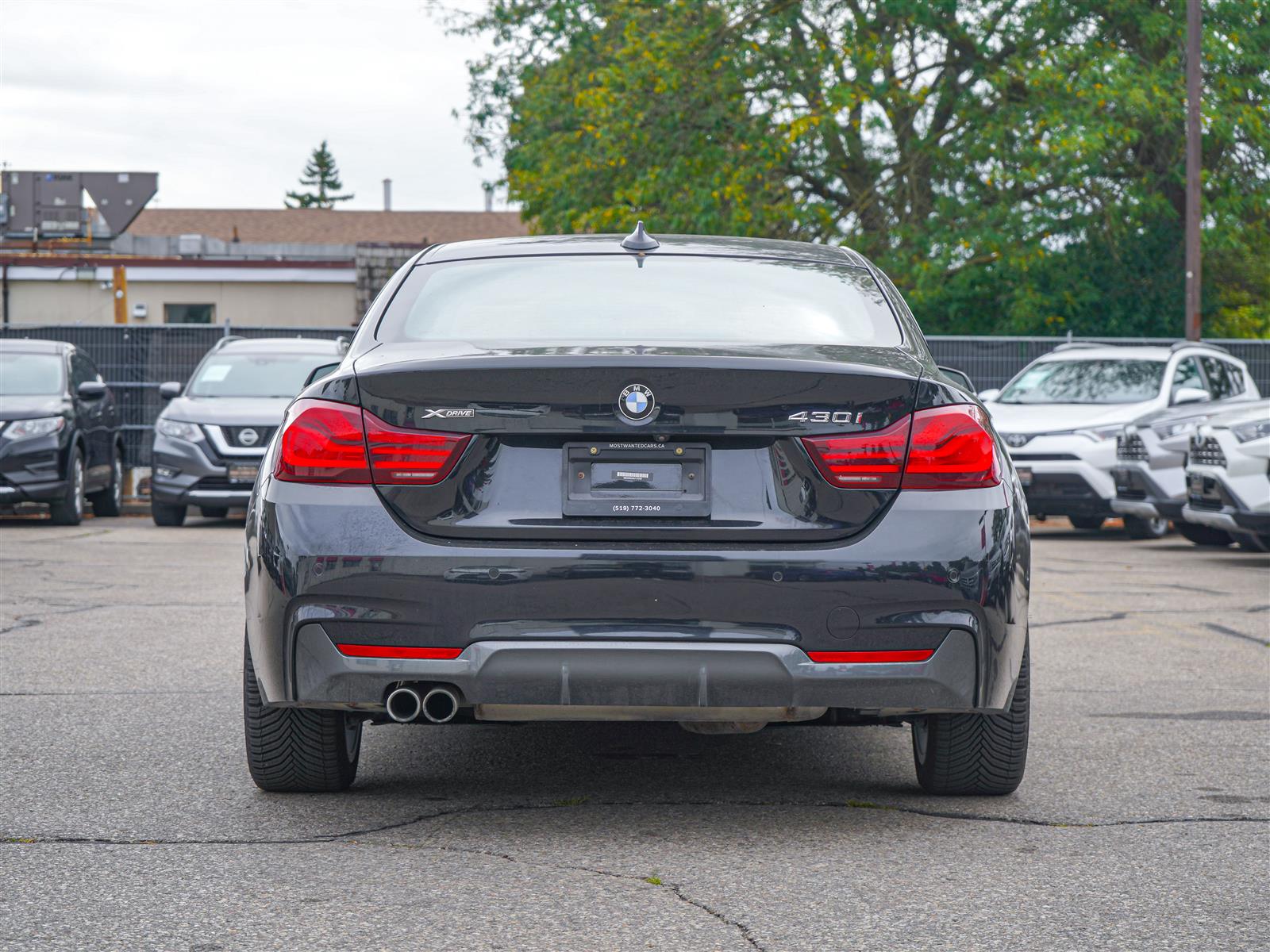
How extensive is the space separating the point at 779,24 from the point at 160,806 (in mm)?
23255

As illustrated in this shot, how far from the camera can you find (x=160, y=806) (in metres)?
4.68

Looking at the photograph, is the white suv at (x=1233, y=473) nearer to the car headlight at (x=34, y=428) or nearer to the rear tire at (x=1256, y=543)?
the rear tire at (x=1256, y=543)

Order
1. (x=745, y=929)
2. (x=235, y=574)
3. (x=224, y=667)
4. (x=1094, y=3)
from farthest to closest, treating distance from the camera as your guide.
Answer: (x=1094, y=3) → (x=235, y=574) → (x=224, y=667) → (x=745, y=929)

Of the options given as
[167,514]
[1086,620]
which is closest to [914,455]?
[1086,620]

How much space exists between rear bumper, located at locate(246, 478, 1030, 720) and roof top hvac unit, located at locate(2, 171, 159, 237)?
40.3m

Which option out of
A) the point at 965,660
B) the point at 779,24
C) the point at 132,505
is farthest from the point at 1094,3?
the point at 965,660

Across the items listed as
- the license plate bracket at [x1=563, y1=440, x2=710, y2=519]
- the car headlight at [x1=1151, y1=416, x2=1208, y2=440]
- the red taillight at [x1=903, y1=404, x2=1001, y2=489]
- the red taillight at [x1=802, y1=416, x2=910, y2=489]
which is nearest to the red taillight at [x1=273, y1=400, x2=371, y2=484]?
the license plate bracket at [x1=563, y1=440, x2=710, y2=519]

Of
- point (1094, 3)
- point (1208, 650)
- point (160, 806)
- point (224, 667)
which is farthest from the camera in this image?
point (1094, 3)

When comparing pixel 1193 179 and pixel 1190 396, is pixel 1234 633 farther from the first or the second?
pixel 1193 179

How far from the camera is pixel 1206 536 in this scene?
593 inches

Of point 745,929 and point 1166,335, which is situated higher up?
point 1166,335

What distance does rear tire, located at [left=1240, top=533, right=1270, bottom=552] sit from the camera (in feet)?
44.4

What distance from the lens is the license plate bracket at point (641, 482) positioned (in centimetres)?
413

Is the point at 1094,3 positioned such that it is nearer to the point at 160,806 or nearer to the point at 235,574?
the point at 235,574
